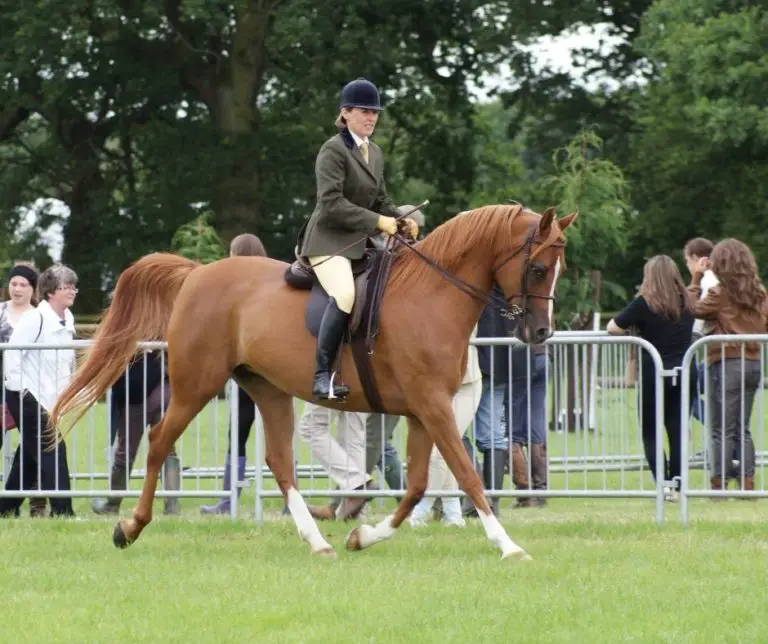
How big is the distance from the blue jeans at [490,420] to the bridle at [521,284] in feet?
7.17

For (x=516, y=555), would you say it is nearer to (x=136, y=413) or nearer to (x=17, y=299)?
(x=136, y=413)

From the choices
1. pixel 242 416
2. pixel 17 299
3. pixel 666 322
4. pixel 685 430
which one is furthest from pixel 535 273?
pixel 17 299

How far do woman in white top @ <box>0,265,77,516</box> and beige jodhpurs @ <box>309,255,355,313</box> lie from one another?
2826 millimetres

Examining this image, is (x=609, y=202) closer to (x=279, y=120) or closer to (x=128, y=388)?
(x=279, y=120)

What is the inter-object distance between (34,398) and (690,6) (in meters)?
29.0

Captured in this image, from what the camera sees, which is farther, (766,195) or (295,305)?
(766,195)

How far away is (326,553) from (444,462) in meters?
1.76

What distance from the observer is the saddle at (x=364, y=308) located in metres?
9.99

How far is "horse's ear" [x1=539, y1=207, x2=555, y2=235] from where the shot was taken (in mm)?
9577

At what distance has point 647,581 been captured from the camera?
8.76m

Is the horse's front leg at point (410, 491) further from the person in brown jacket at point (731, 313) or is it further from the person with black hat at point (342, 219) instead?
the person in brown jacket at point (731, 313)

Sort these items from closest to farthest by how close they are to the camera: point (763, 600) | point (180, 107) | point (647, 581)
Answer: point (763, 600) < point (647, 581) < point (180, 107)

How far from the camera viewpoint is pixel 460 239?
9961 millimetres

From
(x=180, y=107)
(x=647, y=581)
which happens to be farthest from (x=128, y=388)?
(x=180, y=107)
